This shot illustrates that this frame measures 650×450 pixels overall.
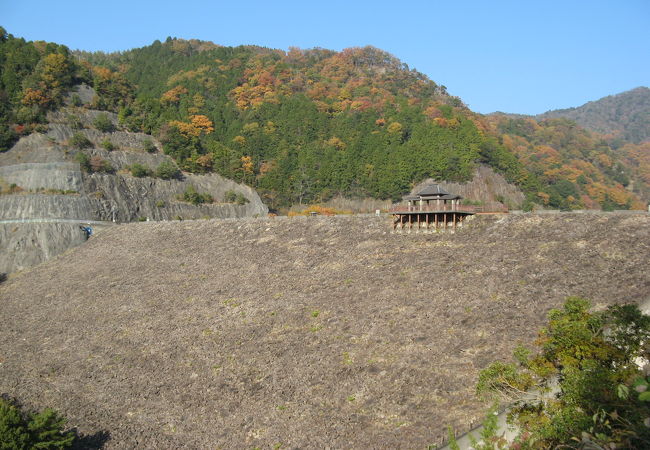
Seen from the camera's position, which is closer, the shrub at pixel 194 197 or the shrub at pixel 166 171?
the shrub at pixel 194 197

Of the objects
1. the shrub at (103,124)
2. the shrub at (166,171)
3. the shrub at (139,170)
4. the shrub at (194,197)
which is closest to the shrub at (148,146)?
the shrub at (166,171)

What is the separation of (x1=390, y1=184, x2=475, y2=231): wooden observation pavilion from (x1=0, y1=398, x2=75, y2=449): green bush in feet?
89.0

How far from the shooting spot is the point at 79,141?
7069 centimetres

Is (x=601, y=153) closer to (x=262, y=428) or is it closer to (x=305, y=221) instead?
(x=305, y=221)

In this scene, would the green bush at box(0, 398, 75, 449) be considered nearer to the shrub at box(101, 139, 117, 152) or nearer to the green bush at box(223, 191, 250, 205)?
the green bush at box(223, 191, 250, 205)

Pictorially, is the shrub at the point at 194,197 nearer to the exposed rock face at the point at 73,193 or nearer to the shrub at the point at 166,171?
the exposed rock face at the point at 73,193

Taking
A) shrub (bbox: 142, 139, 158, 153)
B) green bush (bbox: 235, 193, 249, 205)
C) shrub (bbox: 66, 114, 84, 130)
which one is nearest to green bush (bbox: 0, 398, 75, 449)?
green bush (bbox: 235, 193, 249, 205)

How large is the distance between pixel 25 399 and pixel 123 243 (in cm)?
3145

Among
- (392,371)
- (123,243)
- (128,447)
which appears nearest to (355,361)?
(392,371)

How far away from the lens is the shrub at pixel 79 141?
232 feet

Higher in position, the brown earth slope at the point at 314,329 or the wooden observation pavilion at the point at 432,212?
the wooden observation pavilion at the point at 432,212

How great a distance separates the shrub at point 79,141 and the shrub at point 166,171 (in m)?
10.6

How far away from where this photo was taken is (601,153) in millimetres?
132000

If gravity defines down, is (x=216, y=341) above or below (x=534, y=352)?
below
